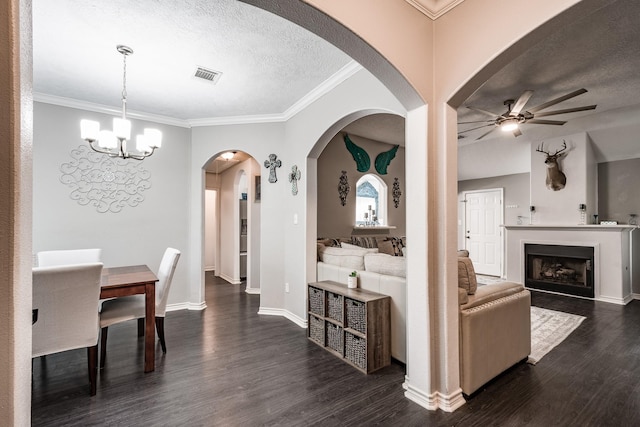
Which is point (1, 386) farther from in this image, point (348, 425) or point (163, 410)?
point (348, 425)

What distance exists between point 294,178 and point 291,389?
2.40m

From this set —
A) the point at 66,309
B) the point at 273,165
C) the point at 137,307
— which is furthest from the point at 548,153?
the point at 66,309

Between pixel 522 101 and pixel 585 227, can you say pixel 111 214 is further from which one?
pixel 585 227

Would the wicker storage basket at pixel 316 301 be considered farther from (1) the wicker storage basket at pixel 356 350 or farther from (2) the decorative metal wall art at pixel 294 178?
(2) the decorative metal wall art at pixel 294 178

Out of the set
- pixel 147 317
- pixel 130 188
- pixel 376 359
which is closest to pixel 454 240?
pixel 376 359

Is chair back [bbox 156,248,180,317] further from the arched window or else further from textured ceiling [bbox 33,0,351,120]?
the arched window

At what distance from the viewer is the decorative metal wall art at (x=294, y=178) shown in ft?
12.5

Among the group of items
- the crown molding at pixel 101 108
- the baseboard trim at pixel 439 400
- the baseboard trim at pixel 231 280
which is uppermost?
the crown molding at pixel 101 108

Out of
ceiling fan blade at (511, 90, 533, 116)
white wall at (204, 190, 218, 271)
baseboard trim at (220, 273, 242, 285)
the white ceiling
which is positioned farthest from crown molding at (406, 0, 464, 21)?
white wall at (204, 190, 218, 271)

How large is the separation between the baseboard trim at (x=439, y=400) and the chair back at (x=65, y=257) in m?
3.52

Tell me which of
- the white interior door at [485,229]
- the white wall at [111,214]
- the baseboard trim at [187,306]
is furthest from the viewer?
the white interior door at [485,229]

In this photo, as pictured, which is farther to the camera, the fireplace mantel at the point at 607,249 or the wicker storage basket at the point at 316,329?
the fireplace mantel at the point at 607,249

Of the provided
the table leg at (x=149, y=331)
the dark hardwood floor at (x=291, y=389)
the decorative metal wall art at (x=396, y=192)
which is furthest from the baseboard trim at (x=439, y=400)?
the decorative metal wall art at (x=396, y=192)

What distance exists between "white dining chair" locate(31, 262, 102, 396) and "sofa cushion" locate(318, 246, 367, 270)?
220cm
